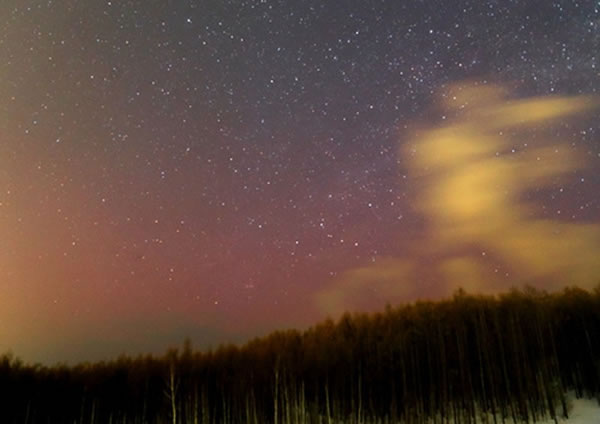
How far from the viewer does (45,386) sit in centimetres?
3002

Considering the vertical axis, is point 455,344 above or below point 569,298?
below

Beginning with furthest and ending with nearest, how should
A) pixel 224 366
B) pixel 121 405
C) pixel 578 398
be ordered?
pixel 224 366 → pixel 121 405 → pixel 578 398

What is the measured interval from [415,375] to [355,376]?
9.90 feet

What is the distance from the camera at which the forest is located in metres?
22.5

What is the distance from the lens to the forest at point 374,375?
22.5m

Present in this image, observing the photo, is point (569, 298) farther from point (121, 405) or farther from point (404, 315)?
point (121, 405)

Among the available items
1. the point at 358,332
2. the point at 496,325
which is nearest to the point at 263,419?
the point at 358,332

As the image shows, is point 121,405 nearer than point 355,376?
No

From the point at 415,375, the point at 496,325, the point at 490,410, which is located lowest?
the point at 490,410

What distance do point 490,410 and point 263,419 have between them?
9.94 m

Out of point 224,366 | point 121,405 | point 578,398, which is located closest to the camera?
point 578,398

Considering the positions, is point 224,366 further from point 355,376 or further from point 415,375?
point 415,375

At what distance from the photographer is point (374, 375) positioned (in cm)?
2616

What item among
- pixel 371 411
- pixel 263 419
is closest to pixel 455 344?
pixel 371 411
